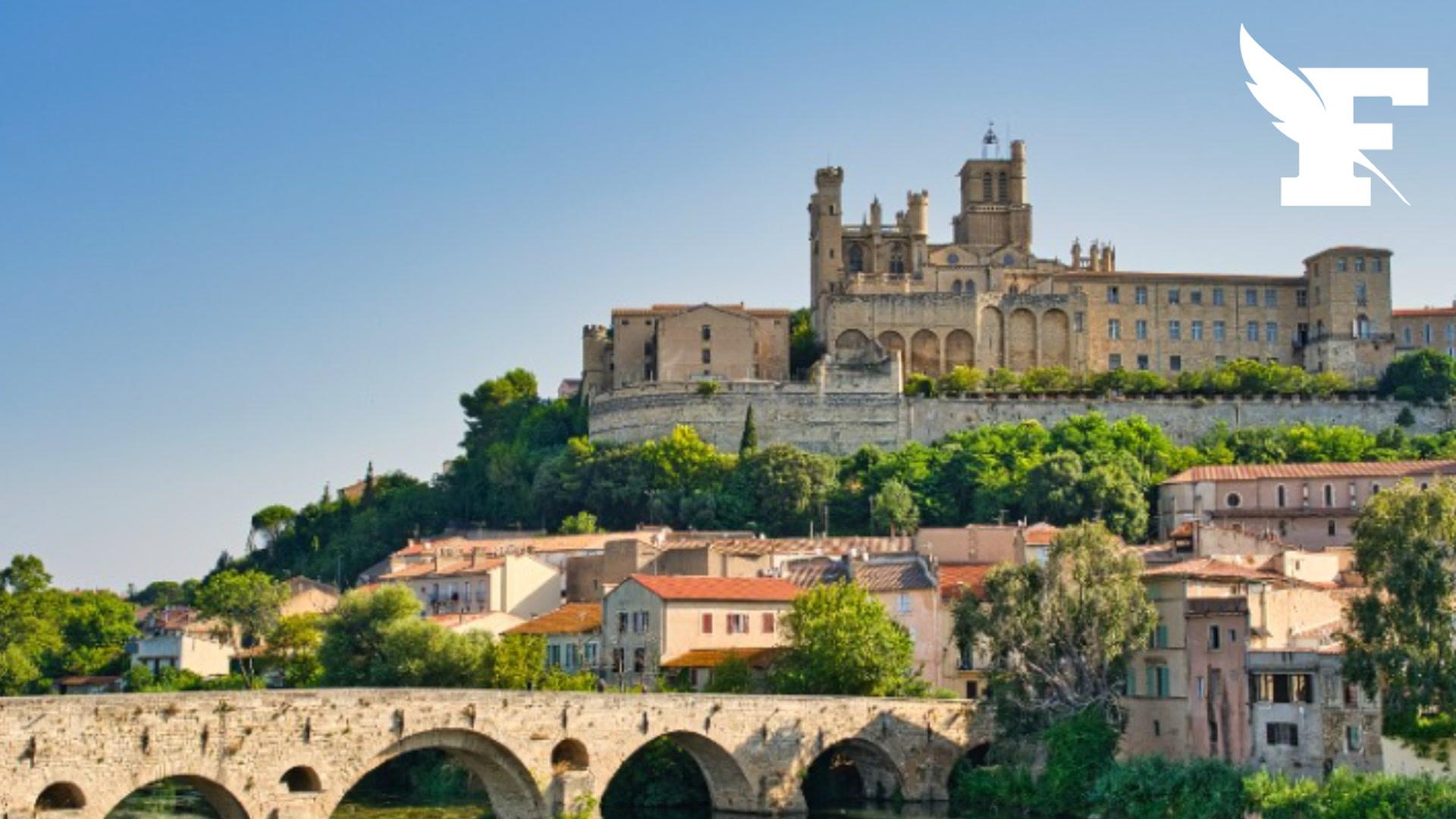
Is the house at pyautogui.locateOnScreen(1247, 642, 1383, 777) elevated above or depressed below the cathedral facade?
below

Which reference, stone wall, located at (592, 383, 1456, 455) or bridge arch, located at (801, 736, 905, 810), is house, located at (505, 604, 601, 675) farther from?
stone wall, located at (592, 383, 1456, 455)

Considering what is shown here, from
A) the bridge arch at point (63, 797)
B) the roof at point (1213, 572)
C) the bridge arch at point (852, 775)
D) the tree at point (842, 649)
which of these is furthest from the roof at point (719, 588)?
the bridge arch at point (63, 797)

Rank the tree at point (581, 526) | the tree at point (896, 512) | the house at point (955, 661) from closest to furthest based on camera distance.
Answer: the house at point (955, 661), the tree at point (896, 512), the tree at point (581, 526)

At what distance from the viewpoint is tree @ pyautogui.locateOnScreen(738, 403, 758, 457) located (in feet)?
315

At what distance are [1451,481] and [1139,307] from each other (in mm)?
58683

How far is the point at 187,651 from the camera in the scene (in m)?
82.5

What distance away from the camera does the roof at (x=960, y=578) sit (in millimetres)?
57750

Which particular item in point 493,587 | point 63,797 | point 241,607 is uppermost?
point 493,587

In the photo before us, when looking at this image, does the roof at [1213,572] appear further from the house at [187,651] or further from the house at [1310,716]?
the house at [187,651]

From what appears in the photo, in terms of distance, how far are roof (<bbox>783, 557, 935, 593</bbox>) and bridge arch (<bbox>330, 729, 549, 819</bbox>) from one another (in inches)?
678

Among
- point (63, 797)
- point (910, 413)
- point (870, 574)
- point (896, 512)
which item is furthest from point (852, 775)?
point (910, 413)

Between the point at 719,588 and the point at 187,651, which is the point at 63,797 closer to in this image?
the point at 719,588

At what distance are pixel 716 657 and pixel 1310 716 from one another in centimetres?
1811

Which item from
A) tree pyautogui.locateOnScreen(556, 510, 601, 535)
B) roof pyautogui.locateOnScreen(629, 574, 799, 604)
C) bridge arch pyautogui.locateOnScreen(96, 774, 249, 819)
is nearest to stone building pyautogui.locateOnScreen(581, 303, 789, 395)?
tree pyautogui.locateOnScreen(556, 510, 601, 535)
